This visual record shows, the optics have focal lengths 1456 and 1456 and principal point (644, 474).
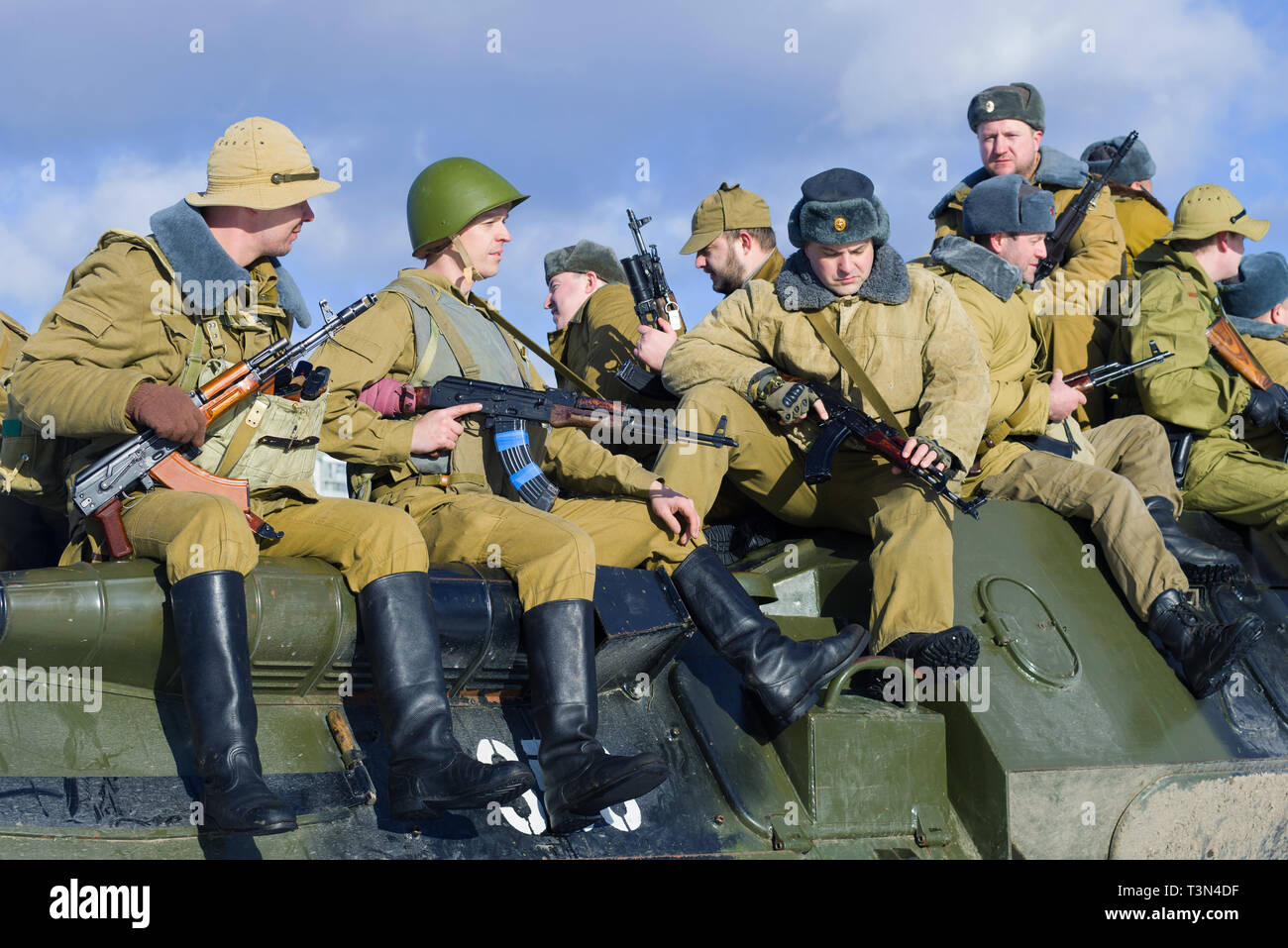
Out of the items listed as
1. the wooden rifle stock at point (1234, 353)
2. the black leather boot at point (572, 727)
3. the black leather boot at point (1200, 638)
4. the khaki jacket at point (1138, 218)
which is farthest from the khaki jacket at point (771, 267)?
the black leather boot at point (572, 727)

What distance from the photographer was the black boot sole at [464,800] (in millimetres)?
3697

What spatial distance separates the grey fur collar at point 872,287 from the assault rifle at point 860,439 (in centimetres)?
39

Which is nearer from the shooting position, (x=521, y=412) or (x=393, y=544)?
(x=393, y=544)

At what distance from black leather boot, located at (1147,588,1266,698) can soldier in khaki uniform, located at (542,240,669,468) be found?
7.65ft

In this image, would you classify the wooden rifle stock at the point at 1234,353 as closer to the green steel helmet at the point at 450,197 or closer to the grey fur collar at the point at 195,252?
the green steel helmet at the point at 450,197

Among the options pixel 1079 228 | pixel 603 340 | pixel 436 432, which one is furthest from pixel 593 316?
pixel 1079 228

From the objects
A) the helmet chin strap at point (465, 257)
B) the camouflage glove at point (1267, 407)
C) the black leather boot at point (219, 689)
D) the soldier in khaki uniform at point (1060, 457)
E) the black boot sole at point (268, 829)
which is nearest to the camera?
the black boot sole at point (268, 829)

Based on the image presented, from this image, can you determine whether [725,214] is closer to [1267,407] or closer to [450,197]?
[450,197]

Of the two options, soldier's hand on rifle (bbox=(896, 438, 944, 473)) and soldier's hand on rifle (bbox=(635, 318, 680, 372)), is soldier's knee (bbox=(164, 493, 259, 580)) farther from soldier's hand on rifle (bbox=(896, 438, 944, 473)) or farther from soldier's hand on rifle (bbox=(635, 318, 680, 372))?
soldier's hand on rifle (bbox=(635, 318, 680, 372))

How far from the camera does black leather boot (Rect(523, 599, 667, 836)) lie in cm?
391

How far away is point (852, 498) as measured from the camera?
224 inches

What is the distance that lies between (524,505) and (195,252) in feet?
4.08

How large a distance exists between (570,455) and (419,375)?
616mm

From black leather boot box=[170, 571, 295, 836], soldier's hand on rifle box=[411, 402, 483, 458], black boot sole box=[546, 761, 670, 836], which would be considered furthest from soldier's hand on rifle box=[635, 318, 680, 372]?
black leather boot box=[170, 571, 295, 836]
